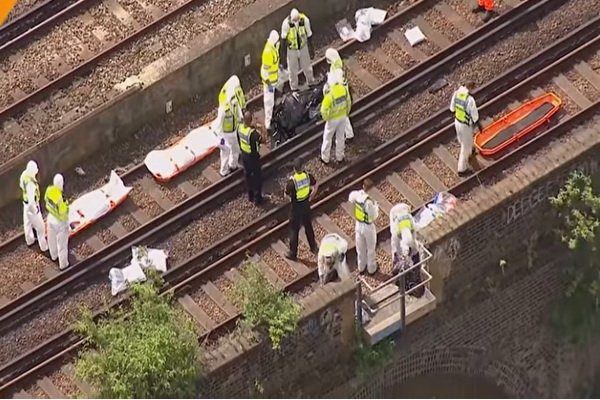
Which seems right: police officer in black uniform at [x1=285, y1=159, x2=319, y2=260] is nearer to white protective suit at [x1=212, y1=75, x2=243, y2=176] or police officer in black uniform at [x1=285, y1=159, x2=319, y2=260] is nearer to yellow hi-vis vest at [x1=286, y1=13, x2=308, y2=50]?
white protective suit at [x1=212, y1=75, x2=243, y2=176]

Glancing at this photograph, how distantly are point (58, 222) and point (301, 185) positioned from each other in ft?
12.1

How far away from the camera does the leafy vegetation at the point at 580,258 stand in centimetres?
3744

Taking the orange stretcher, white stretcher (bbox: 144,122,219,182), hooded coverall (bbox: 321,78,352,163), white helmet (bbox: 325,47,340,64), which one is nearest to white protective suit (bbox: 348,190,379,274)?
hooded coverall (bbox: 321,78,352,163)

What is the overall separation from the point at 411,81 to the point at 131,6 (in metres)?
4.85

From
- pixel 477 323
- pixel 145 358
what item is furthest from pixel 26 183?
pixel 477 323

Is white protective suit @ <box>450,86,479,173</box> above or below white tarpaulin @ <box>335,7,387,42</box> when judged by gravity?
below

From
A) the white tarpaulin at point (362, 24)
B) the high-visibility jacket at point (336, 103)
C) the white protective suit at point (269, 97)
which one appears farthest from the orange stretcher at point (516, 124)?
the white protective suit at point (269, 97)

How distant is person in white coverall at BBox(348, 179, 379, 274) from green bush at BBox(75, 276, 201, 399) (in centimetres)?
304

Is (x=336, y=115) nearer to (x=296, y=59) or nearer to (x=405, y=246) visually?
(x=296, y=59)

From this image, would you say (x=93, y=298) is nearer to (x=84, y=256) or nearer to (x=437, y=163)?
(x=84, y=256)

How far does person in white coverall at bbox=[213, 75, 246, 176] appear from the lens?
3809 cm

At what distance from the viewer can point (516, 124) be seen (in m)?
39.3

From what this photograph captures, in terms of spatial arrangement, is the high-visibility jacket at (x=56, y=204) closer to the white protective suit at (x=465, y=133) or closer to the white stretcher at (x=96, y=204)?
the white stretcher at (x=96, y=204)

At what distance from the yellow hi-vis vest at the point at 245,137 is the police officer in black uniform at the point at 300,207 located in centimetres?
84
